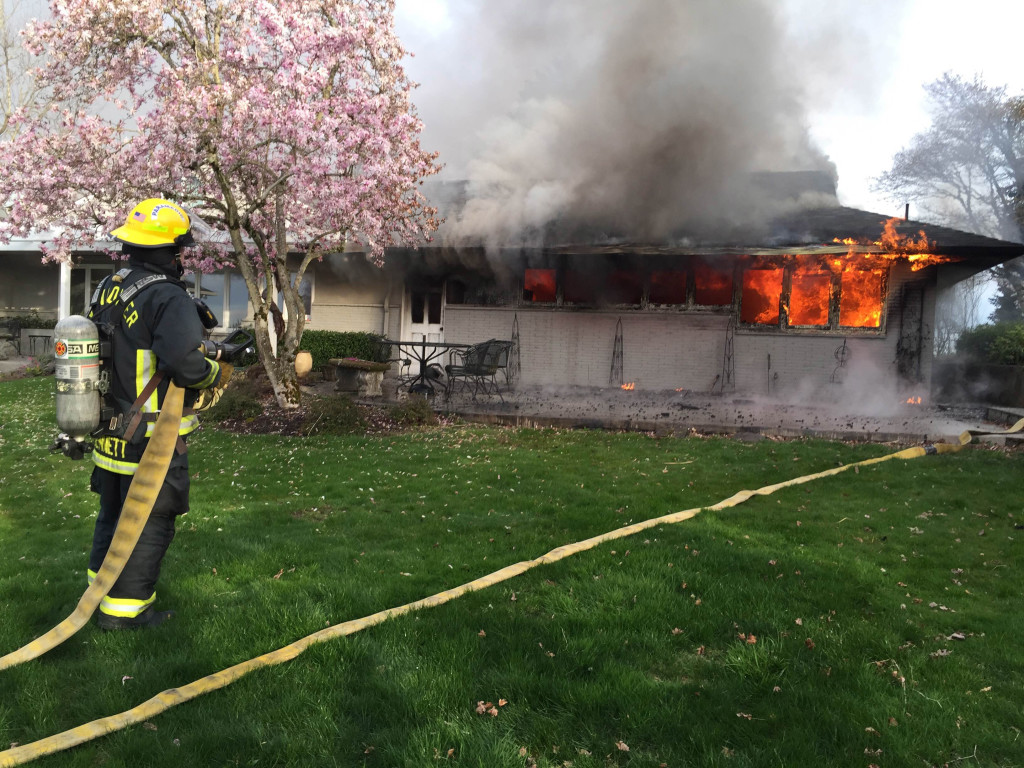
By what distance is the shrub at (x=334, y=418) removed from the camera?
29.2 ft

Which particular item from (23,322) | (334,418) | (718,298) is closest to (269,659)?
(334,418)

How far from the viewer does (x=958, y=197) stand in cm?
2798

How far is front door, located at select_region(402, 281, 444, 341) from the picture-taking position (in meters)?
15.2

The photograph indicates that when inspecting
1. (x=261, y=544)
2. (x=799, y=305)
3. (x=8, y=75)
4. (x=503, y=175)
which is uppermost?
(x=8, y=75)

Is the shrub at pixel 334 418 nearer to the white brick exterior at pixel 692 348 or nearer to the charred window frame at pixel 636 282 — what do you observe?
the white brick exterior at pixel 692 348

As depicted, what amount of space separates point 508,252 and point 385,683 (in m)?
10.9

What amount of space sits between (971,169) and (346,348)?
2809cm

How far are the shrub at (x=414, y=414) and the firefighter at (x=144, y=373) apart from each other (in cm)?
627

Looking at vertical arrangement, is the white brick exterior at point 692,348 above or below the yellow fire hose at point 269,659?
above

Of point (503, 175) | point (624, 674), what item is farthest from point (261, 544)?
point (503, 175)

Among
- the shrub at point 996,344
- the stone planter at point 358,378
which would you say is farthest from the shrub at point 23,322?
the shrub at point 996,344

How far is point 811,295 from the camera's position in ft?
42.3

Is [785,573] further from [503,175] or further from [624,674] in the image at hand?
[503,175]

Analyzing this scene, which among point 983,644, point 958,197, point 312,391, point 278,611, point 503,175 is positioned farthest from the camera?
point 958,197
